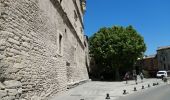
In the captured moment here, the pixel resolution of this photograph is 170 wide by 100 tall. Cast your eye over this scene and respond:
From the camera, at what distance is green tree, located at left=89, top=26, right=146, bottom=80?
143 ft

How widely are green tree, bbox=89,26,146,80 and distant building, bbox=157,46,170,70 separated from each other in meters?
36.2

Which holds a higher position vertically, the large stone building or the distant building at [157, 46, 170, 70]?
the distant building at [157, 46, 170, 70]

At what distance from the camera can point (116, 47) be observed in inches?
1724

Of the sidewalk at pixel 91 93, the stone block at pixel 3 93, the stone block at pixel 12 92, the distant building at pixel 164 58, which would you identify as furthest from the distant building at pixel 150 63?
the stone block at pixel 3 93

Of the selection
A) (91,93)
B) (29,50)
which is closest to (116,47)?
(91,93)

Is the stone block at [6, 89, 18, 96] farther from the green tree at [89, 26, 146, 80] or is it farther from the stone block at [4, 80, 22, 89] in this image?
the green tree at [89, 26, 146, 80]

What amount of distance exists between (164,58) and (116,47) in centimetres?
4373

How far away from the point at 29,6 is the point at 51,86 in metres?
4.82

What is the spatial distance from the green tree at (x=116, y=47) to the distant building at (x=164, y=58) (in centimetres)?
3621

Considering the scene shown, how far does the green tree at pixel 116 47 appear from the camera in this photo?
43719 millimetres

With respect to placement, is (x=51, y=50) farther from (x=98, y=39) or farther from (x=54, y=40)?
(x=98, y=39)

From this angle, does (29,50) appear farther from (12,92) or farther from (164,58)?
(164,58)

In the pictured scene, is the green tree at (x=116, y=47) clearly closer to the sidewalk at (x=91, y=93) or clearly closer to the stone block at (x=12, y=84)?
the sidewalk at (x=91, y=93)

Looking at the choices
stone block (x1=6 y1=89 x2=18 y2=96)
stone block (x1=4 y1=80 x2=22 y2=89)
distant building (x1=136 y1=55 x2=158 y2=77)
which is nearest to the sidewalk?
stone block (x1=4 y1=80 x2=22 y2=89)
